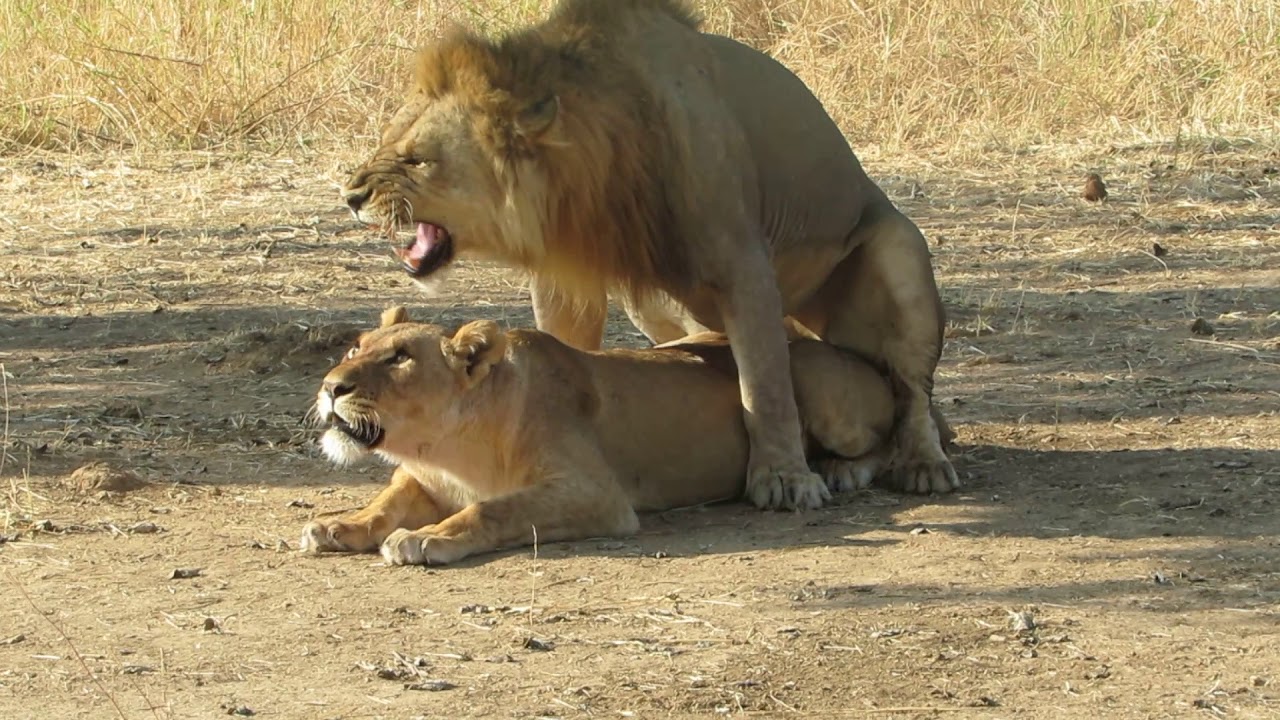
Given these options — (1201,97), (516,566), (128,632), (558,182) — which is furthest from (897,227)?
(1201,97)

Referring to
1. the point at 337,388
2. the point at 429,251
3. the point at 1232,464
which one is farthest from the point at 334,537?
the point at 1232,464

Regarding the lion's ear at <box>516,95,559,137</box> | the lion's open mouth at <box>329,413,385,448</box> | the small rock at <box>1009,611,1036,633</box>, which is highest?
the lion's ear at <box>516,95,559,137</box>

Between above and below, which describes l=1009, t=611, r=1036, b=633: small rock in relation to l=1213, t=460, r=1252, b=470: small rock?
below

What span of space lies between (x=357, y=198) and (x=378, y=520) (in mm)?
881

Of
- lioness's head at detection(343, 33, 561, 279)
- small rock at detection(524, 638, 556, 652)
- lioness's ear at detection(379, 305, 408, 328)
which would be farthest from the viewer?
lioness's ear at detection(379, 305, 408, 328)

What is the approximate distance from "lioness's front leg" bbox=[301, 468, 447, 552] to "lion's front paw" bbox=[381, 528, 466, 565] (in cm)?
18

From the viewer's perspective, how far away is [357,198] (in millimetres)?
5418

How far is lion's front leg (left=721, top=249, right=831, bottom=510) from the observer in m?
5.67

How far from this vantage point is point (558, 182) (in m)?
5.54

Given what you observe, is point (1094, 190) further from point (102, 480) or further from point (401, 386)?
point (102, 480)

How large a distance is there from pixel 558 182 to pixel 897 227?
1265mm

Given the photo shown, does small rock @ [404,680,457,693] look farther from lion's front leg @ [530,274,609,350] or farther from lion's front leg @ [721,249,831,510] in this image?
lion's front leg @ [530,274,609,350]

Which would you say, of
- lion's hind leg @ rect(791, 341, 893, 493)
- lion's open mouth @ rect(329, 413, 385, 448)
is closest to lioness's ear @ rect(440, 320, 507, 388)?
lion's open mouth @ rect(329, 413, 385, 448)

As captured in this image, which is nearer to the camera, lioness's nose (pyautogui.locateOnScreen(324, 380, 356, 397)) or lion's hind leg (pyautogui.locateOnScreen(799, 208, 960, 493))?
lioness's nose (pyautogui.locateOnScreen(324, 380, 356, 397))
